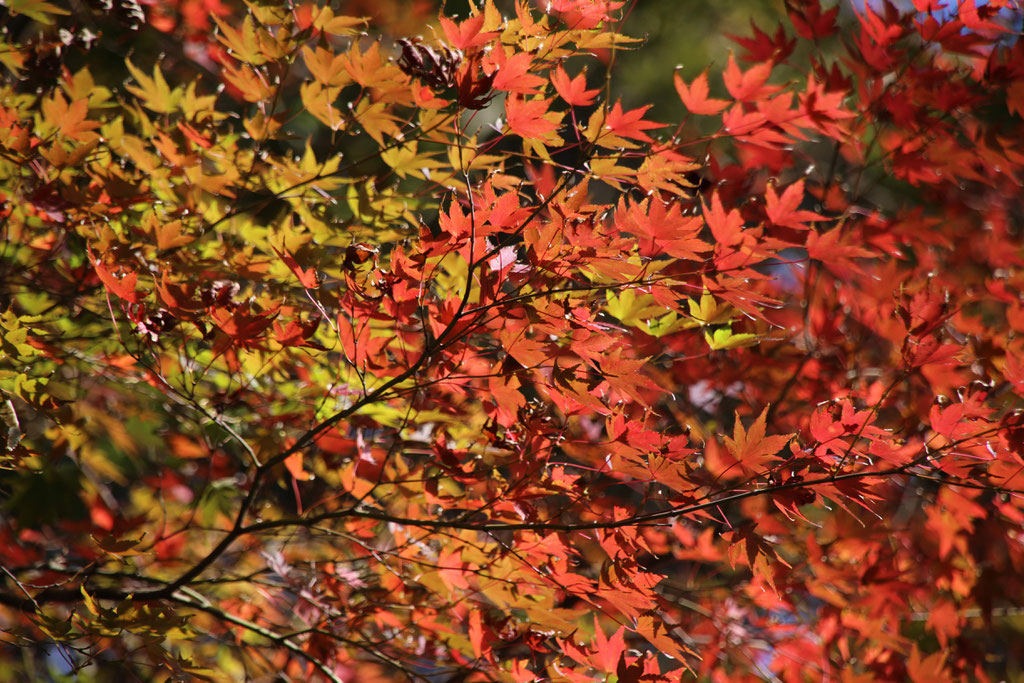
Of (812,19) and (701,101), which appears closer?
(701,101)

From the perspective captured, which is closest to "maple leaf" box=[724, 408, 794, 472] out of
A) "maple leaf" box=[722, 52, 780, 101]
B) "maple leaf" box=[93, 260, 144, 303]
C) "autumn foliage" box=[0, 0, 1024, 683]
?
"autumn foliage" box=[0, 0, 1024, 683]

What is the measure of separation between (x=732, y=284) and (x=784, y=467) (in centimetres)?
25

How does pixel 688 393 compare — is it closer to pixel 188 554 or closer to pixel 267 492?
pixel 267 492

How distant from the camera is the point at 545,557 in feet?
3.64

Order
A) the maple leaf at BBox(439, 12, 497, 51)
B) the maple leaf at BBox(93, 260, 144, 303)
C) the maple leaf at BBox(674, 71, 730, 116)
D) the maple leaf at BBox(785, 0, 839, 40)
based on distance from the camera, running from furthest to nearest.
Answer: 1. the maple leaf at BBox(785, 0, 839, 40)
2. the maple leaf at BBox(674, 71, 730, 116)
3. the maple leaf at BBox(93, 260, 144, 303)
4. the maple leaf at BBox(439, 12, 497, 51)

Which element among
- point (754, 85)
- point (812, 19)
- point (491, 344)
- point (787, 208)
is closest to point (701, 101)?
point (754, 85)

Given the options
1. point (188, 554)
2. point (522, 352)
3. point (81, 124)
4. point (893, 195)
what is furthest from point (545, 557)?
point (893, 195)

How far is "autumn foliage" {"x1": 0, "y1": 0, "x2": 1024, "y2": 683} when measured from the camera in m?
0.95

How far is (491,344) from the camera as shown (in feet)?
4.30

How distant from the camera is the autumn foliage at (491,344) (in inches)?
37.2

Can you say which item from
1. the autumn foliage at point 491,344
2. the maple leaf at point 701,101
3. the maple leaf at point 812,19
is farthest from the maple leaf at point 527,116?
the maple leaf at point 812,19

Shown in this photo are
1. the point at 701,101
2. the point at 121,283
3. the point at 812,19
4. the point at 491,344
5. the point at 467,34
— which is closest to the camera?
the point at 467,34

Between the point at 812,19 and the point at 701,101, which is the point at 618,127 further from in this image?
the point at 812,19

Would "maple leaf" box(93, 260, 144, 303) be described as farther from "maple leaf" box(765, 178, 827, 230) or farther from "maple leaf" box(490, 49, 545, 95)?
"maple leaf" box(765, 178, 827, 230)
